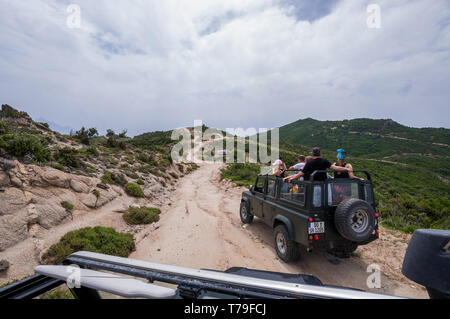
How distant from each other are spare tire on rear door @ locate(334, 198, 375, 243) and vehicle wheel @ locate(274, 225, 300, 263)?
1.14m

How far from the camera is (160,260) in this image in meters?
5.55

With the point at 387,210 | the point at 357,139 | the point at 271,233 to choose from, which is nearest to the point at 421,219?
the point at 387,210

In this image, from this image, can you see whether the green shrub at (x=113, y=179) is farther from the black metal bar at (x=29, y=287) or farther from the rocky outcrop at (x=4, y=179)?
the black metal bar at (x=29, y=287)

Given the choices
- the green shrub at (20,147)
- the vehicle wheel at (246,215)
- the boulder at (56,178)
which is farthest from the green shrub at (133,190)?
the vehicle wheel at (246,215)

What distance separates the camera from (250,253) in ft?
18.6

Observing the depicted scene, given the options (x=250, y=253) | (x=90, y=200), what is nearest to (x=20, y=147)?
(x=90, y=200)

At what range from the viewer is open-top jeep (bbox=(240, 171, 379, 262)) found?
420 cm

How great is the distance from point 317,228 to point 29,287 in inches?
173

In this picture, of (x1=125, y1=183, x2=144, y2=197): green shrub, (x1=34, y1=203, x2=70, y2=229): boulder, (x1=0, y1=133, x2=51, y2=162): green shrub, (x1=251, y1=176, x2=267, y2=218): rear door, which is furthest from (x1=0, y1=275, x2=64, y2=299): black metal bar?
(x1=125, y1=183, x2=144, y2=197): green shrub

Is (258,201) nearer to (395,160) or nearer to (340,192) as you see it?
(340,192)

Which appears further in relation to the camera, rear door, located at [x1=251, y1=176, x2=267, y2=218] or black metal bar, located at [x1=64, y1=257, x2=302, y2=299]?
rear door, located at [x1=251, y1=176, x2=267, y2=218]

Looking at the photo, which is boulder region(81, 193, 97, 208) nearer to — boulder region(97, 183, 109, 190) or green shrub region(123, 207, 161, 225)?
boulder region(97, 183, 109, 190)

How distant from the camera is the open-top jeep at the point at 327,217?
4.20 meters

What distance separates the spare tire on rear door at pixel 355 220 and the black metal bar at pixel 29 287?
14.3 ft
